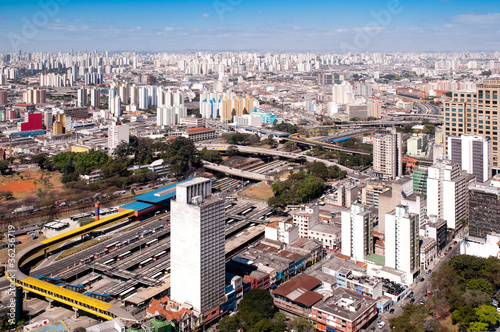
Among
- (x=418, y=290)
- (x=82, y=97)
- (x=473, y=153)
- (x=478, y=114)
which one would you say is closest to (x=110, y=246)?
(x=418, y=290)

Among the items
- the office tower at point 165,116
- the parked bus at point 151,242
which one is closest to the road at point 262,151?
the office tower at point 165,116

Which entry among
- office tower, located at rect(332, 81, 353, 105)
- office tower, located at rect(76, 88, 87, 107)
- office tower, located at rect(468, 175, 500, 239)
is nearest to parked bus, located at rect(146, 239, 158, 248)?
office tower, located at rect(468, 175, 500, 239)

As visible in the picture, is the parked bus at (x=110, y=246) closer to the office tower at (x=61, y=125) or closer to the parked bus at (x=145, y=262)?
the parked bus at (x=145, y=262)

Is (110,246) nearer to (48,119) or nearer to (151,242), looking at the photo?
(151,242)

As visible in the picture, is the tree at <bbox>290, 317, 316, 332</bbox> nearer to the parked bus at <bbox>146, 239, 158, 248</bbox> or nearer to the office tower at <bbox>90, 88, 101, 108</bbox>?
the parked bus at <bbox>146, 239, 158, 248</bbox>

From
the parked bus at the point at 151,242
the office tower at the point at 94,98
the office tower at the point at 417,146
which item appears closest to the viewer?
the parked bus at the point at 151,242

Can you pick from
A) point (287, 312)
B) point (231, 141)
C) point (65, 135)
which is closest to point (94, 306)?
point (287, 312)
